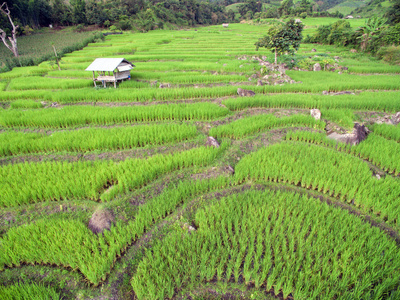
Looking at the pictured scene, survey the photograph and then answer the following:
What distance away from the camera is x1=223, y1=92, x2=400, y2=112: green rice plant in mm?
8211

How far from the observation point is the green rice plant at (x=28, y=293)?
8.69 feet

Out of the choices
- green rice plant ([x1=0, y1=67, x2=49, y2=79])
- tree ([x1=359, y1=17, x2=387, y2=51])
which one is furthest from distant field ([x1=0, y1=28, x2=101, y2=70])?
tree ([x1=359, y1=17, x2=387, y2=51])

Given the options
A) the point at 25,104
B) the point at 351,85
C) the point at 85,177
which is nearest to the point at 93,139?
the point at 85,177

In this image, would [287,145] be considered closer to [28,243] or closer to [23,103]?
[28,243]

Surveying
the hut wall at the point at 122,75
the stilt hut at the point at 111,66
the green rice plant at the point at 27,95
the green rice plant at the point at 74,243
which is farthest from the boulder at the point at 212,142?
the green rice plant at the point at 27,95

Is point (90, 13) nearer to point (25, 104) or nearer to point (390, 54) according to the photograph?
point (25, 104)

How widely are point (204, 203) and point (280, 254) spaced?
1.72m

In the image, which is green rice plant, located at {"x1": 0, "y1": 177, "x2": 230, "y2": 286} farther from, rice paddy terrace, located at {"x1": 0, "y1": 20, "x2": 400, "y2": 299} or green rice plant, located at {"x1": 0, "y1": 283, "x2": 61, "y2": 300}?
green rice plant, located at {"x1": 0, "y1": 283, "x2": 61, "y2": 300}

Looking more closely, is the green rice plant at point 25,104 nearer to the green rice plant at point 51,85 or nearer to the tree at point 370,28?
the green rice plant at point 51,85

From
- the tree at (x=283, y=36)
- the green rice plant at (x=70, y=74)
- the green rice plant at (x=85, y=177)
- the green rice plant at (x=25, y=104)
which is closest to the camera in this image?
the green rice plant at (x=85, y=177)

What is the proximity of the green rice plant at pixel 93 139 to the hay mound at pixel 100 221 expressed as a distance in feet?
9.36

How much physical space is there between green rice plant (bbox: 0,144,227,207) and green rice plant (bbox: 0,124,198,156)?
0.89 m

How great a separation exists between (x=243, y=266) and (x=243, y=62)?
1479cm

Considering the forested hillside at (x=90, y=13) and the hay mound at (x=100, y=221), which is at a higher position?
the forested hillside at (x=90, y=13)
